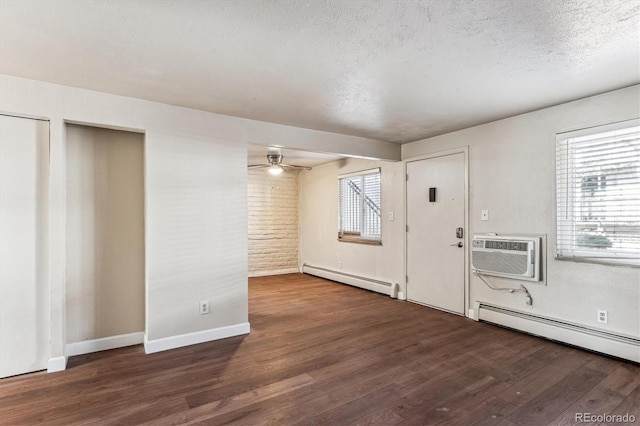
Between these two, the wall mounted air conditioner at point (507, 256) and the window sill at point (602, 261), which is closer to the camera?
the window sill at point (602, 261)

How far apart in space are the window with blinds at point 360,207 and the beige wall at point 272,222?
4.67 feet

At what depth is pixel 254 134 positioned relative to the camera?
3627mm

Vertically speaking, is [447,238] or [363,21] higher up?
[363,21]

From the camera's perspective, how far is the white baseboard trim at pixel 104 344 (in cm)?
299

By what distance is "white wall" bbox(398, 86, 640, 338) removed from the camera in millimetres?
2820

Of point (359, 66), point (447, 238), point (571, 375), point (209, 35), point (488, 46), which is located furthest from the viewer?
point (447, 238)

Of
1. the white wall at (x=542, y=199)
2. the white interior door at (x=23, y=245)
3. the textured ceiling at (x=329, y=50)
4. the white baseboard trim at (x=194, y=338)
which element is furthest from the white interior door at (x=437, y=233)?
the white interior door at (x=23, y=245)

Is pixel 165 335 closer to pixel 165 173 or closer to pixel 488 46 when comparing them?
pixel 165 173

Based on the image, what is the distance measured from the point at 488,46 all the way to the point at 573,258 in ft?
7.23

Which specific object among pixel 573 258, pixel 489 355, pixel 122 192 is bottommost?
pixel 489 355

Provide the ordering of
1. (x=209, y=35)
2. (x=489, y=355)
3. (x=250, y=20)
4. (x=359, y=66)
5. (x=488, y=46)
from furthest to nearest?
(x=489, y=355) < (x=359, y=66) < (x=488, y=46) < (x=209, y=35) < (x=250, y=20)

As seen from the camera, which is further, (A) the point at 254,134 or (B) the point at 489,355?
(A) the point at 254,134

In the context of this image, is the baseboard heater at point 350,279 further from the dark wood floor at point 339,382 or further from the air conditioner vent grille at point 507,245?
the air conditioner vent grille at point 507,245

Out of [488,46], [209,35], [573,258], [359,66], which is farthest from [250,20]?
[573,258]
